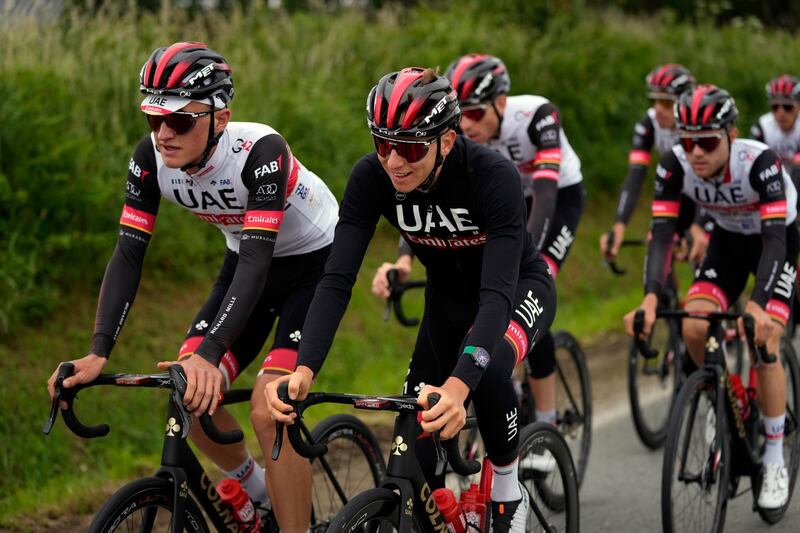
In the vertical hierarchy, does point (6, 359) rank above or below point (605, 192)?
above

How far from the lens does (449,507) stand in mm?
4051

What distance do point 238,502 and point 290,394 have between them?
3.28 feet

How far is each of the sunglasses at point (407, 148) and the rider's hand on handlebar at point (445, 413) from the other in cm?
90

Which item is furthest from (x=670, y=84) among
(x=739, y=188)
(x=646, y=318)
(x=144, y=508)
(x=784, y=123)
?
(x=144, y=508)

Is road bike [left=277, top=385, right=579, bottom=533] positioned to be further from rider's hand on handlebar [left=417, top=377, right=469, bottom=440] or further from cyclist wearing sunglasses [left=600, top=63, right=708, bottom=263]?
cyclist wearing sunglasses [left=600, top=63, right=708, bottom=263]

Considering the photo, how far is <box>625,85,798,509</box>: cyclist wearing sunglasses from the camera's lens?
570 centimetres

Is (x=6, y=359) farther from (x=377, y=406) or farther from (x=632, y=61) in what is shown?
(x=632, y=61)

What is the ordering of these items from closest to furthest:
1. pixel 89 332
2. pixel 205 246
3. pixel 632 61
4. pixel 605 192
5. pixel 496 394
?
pixel 496 394
pixel 89 332
pixel 205 246
pixel 605 192
pixel 632 61

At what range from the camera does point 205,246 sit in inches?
366

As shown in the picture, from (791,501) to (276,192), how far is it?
3722mm

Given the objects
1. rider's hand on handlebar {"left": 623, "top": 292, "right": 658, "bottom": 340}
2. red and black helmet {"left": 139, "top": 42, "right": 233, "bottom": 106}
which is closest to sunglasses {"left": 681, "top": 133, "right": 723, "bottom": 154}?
rider's hand on handlebar {"left": 623, "top": 292, "right": 658, "bottom": 340}

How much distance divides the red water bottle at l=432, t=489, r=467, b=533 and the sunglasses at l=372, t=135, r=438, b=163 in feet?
4.12

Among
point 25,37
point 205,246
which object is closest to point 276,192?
point 205,246

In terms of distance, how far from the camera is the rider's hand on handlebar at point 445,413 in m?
3.49
